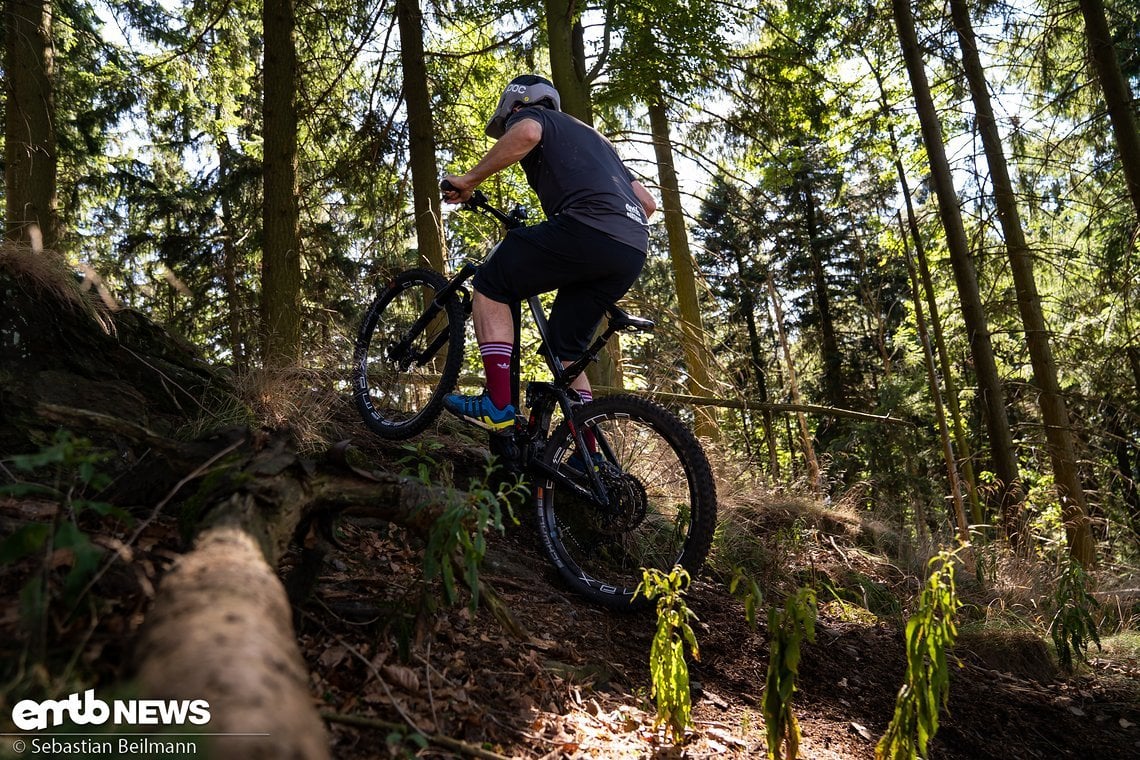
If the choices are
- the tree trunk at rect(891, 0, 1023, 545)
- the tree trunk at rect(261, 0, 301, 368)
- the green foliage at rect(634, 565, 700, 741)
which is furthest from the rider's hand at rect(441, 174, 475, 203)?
the tree trunk at rect(891, 0, 1023, 545)

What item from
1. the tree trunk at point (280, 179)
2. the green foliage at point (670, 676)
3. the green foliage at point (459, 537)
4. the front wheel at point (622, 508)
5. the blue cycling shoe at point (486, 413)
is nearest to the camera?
the green foliage at point (459, 537)

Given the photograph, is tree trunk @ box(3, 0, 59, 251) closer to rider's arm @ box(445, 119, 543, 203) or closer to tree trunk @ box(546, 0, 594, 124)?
tree trunk @ box(546, 0, 594, 124)

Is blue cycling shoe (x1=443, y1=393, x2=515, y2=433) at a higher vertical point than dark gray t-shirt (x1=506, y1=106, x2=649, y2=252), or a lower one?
lower

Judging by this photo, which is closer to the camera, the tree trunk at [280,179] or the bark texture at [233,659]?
the bark texture at [233,659]

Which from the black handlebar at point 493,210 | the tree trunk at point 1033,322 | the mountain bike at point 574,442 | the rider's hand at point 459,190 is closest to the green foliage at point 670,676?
the mountain bike at point 574,442

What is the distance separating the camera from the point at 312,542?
2.07 metres

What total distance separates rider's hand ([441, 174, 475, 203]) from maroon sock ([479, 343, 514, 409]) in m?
0.77

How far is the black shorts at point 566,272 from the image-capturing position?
10.7 feet

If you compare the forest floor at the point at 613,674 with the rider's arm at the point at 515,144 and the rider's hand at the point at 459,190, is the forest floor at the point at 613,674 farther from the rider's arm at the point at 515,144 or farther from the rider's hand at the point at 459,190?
the rider's arm at the point at 515,144

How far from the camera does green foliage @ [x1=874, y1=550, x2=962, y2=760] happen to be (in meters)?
2.00

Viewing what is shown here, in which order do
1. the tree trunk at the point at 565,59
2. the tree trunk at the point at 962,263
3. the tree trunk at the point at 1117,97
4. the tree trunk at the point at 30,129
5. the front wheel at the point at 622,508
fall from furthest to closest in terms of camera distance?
the tree trunk at the point at 30,129 < the tree trunk at the point at 962,263 < the tree trunk at the point at 565,59 < the tree trunk at the point at 1117,97 < the front wheel at the point at 622,508

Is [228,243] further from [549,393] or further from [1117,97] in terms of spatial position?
[1117,97]

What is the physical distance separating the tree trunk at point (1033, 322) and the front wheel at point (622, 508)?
5005mm

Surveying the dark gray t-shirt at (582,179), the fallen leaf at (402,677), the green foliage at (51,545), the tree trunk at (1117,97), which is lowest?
the fallen leaf at (402,677)
